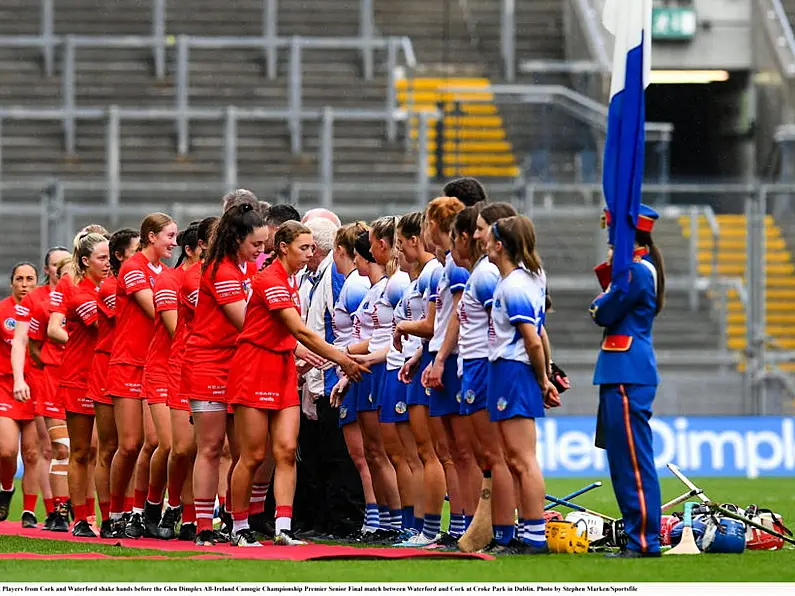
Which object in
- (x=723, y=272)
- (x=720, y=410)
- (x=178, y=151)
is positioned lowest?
(x=720, y=410)

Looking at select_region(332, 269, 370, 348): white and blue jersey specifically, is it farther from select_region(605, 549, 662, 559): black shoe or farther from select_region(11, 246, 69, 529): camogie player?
select_region(605, 549, 662, 559): black shoe

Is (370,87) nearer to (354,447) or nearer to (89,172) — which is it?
(89,172)

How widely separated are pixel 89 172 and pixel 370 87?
4578mm

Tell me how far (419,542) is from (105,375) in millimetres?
2571

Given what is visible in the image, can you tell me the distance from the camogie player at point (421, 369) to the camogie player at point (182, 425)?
51.5 inches

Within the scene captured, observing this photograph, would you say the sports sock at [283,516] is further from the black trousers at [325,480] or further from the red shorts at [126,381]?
the black trousers at [325,480]

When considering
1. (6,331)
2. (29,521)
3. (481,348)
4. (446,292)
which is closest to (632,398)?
(481,348)

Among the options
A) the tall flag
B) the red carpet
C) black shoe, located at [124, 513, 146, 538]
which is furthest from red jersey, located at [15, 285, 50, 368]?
the tall flag

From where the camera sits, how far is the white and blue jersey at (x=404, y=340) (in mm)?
11139

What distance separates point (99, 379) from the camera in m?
11.9

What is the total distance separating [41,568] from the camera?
367 inches

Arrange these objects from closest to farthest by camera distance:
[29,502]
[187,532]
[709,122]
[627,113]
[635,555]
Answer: [635,555] → [627,113] → [187,532] → [29,502] → [709,122]

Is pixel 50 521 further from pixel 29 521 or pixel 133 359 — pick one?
pixel 133 359
